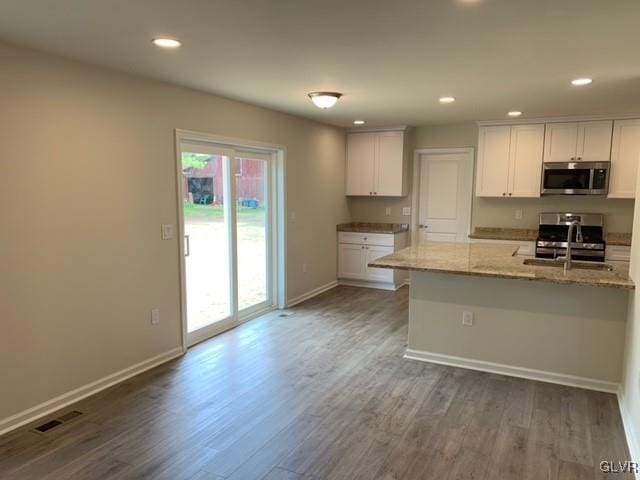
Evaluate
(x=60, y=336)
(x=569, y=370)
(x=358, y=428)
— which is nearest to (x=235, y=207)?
(x=60, y=336)

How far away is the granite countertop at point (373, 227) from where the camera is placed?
21.7ft

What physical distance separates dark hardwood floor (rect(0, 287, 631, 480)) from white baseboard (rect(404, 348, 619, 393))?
3.1 inches

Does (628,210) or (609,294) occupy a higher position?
(628,210)

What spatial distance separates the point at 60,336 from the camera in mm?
3084

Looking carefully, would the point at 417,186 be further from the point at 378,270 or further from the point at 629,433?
the point at 629,433

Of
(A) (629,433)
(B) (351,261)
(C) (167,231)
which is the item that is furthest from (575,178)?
(C) (167,231)

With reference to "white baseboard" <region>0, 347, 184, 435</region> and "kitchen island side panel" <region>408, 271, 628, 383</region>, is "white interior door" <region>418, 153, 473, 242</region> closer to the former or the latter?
"kitchen island side panel" <region>408, 271, 628, 383</region>

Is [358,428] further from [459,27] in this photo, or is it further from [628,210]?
[628,210]

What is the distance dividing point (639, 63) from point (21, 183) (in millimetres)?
4130

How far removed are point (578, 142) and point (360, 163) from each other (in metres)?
2.86

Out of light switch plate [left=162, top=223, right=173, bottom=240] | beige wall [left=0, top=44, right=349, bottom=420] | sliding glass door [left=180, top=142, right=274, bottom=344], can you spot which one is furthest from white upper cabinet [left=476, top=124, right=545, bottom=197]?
light switch plate [left=162, top=223, right=173, bottom=240]

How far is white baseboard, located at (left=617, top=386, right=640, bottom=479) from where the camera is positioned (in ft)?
8.07

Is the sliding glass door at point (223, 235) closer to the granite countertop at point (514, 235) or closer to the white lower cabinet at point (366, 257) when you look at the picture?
the white lower cabinet at point (366, 257)

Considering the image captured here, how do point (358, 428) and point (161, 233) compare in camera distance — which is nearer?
point (358, 428)
